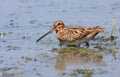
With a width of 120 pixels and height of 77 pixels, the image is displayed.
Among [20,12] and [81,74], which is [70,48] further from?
[20,12]

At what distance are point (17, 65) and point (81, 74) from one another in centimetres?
160

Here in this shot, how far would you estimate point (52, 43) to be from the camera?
14.4 metres

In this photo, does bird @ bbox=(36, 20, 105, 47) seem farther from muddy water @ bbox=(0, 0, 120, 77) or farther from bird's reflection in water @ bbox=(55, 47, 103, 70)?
bird's reflection in water @ bbox=(55, 47, 103, 70)

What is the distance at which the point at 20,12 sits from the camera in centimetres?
1917

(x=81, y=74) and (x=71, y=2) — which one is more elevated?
(x=71, y=2)

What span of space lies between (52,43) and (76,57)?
2071 mm

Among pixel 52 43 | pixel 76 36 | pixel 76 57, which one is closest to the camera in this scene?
pixel 76 57

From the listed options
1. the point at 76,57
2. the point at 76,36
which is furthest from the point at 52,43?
the point at 76,57

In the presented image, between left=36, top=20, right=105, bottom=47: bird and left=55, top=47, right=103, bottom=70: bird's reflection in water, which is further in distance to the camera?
left=36, top=20, right=105, bottom=47: bird

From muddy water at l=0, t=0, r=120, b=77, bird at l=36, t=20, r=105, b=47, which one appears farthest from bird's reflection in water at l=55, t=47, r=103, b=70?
bird at l=36, t=20, r=105, b=47

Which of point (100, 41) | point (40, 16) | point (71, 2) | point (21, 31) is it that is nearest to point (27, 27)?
point (21, 31)

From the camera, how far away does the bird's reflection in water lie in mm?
11797

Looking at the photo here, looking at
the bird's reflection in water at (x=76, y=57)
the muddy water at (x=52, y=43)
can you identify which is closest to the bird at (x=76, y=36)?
the muddy water at (x=52, y=43)

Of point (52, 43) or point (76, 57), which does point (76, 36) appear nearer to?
point (52, 43)
